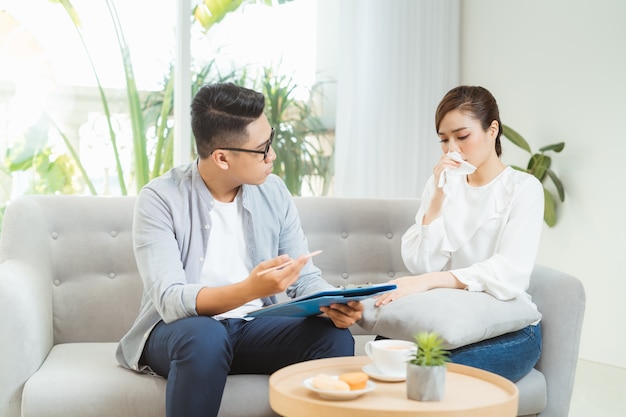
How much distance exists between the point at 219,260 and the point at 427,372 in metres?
0.85

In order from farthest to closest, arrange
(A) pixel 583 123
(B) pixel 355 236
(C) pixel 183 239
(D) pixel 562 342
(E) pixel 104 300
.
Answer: (A) pixel 583 123
(B) pixel 355 236
(E) pixel 104 300
(D) pixel 562 342
(C) pixel 183 239

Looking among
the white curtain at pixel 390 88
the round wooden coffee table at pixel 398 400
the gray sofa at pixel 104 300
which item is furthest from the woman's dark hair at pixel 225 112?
the white curtain at pixel 390 88

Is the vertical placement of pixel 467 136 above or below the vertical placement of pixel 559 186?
above

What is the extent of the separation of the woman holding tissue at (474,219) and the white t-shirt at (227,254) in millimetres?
392

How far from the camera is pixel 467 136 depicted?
7.78ft

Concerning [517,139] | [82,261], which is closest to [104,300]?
[82,261]

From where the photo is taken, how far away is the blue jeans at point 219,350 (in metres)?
1.80

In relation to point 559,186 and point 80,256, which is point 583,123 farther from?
point 80,256

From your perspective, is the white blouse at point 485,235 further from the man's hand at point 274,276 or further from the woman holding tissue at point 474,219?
the man's hand at point 274,276

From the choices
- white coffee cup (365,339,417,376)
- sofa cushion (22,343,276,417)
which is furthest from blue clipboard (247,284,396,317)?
sofa cushion (22,343,276,417)

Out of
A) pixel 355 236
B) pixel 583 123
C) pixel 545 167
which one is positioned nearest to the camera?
pixel 355 236

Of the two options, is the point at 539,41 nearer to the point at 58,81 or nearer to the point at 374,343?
the point at 58,81

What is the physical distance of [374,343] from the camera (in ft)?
5.50

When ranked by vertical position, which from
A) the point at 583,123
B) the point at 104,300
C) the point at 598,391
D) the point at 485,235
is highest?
the point at 583,123
